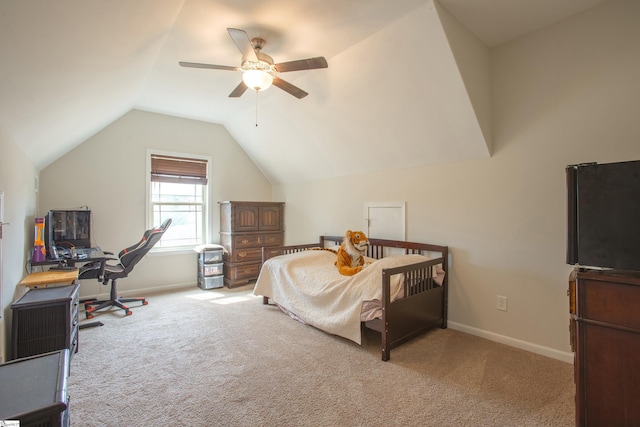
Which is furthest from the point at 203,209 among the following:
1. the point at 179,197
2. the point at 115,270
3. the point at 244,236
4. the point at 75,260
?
the point at 75,260

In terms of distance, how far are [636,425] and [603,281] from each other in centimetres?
62

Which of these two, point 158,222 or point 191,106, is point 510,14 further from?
point 158,222

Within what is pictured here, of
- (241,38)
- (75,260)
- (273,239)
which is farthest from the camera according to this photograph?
(273,239)

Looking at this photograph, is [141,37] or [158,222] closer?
[141,37]

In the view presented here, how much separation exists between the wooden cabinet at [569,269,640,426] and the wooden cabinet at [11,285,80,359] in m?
3.24

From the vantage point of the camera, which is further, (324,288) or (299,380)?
(324,288)

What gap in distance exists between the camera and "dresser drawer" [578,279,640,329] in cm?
131

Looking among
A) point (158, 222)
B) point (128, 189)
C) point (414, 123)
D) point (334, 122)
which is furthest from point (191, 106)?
point (414, 123)

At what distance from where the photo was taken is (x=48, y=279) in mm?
2570

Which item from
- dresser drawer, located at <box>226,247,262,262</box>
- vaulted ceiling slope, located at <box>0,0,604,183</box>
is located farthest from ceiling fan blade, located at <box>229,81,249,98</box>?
dresser drawer, located at <box>226,247,262,262</box>

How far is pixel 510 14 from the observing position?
2250mm

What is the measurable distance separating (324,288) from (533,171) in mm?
2058

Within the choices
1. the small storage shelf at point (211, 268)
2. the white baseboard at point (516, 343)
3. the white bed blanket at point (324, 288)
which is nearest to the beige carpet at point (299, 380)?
the white baseboard at point (516, 343)

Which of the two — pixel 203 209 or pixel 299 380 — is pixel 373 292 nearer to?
pixel 299 380
